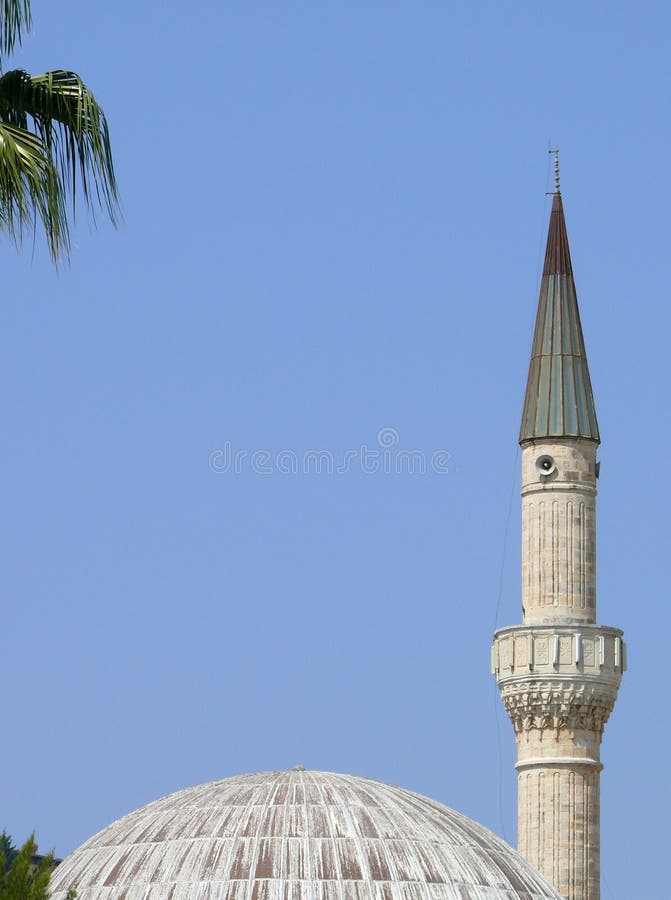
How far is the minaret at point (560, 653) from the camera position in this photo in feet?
145

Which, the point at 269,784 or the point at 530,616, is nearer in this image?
the point at 269,784

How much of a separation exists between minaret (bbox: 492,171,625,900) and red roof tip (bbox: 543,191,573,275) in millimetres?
2867

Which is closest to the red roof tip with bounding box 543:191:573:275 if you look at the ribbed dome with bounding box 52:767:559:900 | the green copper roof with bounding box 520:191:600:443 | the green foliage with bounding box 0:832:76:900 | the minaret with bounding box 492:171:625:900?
the green copper roof with bounding box 520:191:600:443

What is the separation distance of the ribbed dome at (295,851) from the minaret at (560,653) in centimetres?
1363

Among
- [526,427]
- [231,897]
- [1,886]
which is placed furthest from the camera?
[526,427]

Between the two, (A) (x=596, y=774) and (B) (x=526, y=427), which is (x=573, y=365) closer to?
(B) (x=526, y=427)

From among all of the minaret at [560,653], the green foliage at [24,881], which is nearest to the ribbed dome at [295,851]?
the green foliage at [24,881]

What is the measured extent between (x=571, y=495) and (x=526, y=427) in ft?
7.14

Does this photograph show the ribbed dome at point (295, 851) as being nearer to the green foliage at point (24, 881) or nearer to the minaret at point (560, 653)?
the green foliage at point (24, 881)

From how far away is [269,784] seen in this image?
30344mm

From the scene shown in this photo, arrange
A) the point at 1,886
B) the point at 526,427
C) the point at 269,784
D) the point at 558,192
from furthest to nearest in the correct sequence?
the point at 558,192
the point at 526,427
the point at 269,784
the point at 1,886

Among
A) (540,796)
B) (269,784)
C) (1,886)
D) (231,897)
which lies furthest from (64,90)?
(540,796)

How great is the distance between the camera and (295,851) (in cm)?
2795

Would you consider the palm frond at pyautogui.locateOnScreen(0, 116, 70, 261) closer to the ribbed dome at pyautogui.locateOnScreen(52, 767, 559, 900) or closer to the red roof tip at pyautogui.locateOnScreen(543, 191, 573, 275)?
the ribbed dome at pyautogui.locateOnScreen(52, 767, 559, 900)
